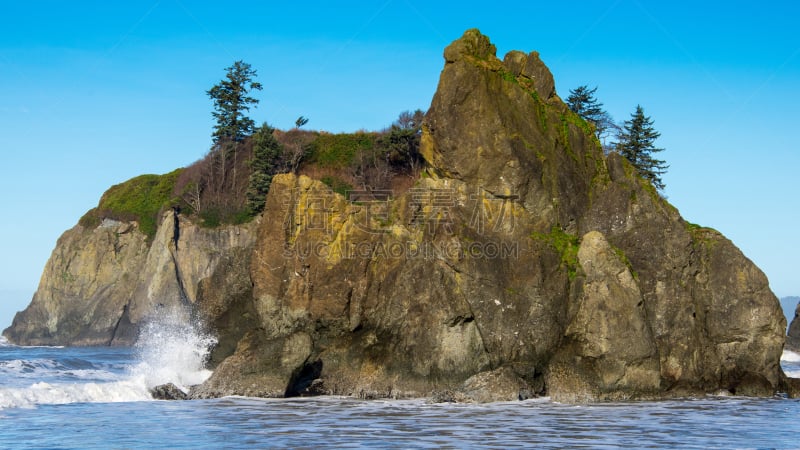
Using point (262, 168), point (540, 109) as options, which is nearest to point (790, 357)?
point (540, 109)

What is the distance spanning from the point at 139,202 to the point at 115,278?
26.7ft

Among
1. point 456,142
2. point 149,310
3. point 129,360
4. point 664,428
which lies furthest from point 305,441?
point 149,310

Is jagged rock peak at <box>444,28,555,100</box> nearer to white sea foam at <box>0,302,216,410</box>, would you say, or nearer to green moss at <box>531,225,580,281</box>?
green moss at <box>531,225,580,281</box>

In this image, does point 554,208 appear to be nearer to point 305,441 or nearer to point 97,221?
point 305,441

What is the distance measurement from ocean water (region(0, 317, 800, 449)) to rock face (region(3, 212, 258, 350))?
29.6 meters

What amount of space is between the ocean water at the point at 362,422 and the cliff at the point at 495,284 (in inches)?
54.1

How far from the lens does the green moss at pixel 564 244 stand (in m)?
27.4

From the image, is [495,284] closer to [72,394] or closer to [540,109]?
[540,109]

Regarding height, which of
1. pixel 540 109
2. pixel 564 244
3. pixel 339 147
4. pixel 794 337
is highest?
pixel 339 147

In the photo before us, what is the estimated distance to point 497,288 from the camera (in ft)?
88.9

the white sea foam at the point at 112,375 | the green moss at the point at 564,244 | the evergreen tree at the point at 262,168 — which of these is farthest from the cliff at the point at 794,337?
the white sea foam at the point at 112,375

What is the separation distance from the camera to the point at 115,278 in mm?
68938

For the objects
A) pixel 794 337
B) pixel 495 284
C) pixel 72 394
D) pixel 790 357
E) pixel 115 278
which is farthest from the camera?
pixel 115 278

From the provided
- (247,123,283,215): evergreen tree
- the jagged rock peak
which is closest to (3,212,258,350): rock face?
(247,123,283,215): evergreen tree
